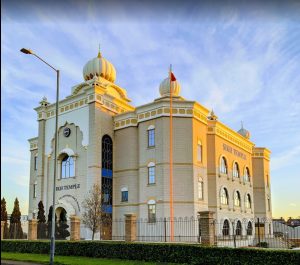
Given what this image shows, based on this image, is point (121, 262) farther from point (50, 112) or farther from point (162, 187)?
point (50, 112)

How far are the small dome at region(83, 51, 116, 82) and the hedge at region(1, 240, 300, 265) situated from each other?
68.9 feet

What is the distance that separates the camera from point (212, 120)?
145 ft

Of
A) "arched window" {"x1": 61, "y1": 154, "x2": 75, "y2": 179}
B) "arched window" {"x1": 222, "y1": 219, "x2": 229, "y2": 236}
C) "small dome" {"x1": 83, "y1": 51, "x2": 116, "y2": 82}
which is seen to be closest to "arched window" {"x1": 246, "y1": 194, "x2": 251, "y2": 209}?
"arched window" {"x1": 222, "y1": 219, "x2": 229, "y2": 236}

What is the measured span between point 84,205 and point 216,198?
1374cm

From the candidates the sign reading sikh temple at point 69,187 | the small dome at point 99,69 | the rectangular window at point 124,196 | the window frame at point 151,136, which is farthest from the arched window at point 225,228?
the small dome at point 99,69

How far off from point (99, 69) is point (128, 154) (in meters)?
10.3

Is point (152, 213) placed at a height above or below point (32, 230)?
above

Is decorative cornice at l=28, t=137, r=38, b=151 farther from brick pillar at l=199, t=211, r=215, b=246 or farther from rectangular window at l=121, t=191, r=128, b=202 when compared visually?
brick pillar at l=199, t=211, r=215, b=246

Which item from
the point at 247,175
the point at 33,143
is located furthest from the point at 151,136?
the point at 247,175

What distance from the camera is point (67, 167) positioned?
133ft

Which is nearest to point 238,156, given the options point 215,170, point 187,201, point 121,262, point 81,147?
point 215,170

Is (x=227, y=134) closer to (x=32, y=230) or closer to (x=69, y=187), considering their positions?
(x=69, y=187)

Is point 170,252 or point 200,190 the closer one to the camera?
point 170,252

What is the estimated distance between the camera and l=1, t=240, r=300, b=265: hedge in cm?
1731
